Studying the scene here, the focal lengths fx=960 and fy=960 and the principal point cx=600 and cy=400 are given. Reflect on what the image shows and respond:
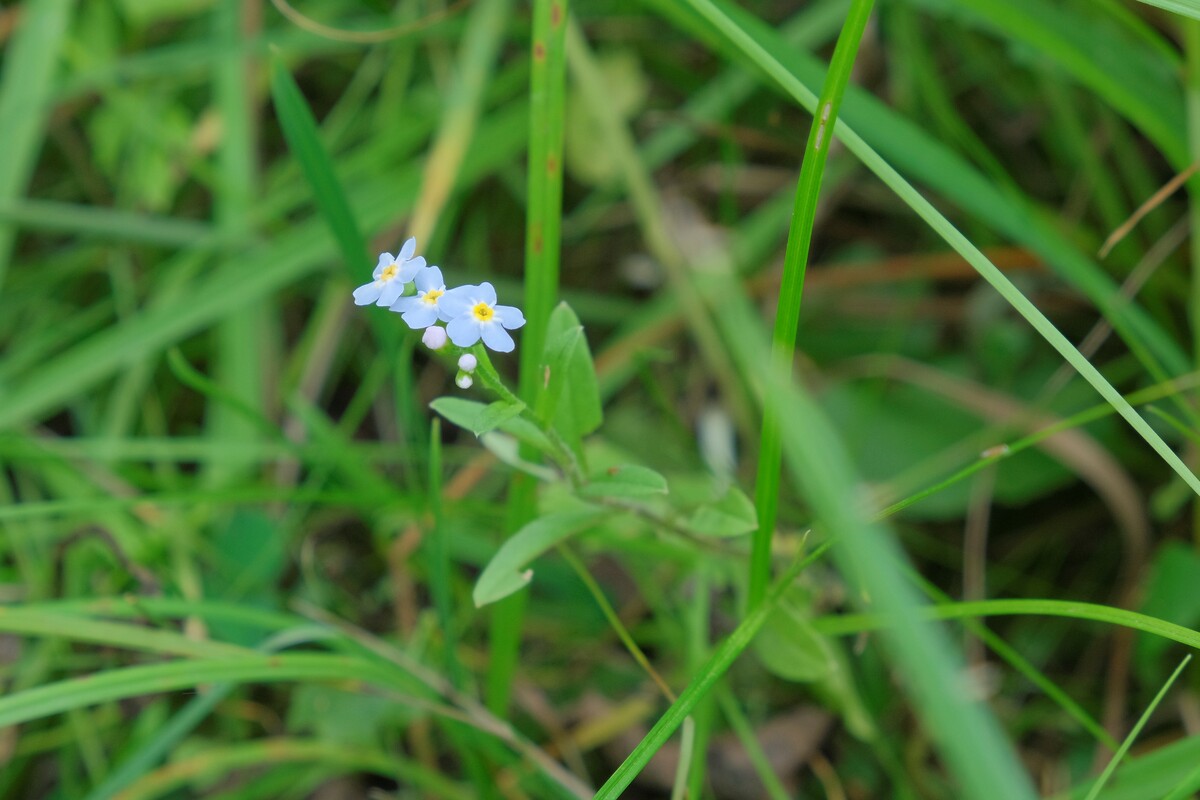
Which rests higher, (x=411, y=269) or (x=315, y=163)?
(x=315, y=163)

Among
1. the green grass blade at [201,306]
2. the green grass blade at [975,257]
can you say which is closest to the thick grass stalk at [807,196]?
the green grass blade at [975,257]

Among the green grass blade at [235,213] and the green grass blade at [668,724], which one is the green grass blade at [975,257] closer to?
the green grass blade at [668,724]

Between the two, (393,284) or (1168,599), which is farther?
(1168,599)

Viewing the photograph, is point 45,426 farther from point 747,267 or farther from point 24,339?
point 747,267

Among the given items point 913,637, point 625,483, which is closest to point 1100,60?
point 625,483

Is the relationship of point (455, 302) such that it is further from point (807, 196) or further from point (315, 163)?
point (315, 163)

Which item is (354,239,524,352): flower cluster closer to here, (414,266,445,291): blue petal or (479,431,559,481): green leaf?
(414,266,445,291): blue petal
